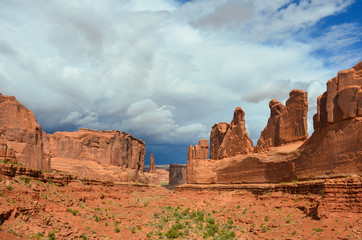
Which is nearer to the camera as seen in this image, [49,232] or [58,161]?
[49,232]

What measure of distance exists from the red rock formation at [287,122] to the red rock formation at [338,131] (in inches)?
258

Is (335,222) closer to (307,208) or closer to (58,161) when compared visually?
(307,208)

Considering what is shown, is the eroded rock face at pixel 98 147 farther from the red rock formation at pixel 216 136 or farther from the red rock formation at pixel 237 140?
the red rock formation at pixel 237 140

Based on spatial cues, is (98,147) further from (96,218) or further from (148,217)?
(96,218)

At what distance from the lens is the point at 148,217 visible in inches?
1358

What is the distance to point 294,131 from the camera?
3844 centimetres

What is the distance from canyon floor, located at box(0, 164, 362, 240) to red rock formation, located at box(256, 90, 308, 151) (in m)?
8.05

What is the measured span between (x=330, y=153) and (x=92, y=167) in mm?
57284

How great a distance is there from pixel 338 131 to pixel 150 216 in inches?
813

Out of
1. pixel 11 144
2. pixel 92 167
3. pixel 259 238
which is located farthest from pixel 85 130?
pixel 259 238

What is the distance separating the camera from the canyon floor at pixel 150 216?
2030 centimetres

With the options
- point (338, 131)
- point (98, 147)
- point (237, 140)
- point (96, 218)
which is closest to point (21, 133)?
point (96, 218)

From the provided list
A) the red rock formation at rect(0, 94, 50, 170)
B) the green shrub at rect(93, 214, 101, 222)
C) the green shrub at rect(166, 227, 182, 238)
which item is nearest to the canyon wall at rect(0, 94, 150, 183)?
the red rock formation at rect(0, 94, 50, 170)

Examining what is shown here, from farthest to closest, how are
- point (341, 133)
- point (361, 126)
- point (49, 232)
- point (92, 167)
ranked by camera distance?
point (92, 167)
point (341, 133)
point (361, 126)
point (49, 232)
